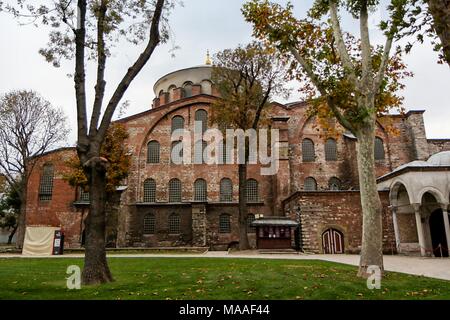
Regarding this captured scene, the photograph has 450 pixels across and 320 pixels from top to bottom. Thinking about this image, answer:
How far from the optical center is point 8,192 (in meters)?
37.2

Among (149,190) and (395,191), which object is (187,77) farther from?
(395,191)

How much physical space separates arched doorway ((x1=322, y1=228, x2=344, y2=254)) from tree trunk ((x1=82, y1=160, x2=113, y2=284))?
16.3m

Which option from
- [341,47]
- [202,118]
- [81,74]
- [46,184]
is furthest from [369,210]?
[46,184]

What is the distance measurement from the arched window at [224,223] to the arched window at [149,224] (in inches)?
214

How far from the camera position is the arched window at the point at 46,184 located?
28359mm

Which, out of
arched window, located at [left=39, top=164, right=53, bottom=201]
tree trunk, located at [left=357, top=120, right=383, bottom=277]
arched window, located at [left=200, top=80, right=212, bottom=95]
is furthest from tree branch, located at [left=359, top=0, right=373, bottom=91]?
arched window, located at [left=39, top=164, right=53, bottom=201]

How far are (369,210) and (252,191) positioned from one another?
19722 millimetres

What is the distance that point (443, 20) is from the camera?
17.8 ft

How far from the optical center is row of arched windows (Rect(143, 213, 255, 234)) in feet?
91.2

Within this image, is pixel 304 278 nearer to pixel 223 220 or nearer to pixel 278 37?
pixel 278 37

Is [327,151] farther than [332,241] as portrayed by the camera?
Yes

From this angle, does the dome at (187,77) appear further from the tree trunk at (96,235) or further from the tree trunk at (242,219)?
the tree trunk at (96,235)
